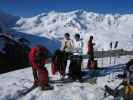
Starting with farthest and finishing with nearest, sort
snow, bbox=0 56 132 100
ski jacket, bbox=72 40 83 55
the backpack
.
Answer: ski jacket, bbox=72 40 83 55
the backpack
snow, bbox=0 56 132 100

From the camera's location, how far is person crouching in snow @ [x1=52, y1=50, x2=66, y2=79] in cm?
1605

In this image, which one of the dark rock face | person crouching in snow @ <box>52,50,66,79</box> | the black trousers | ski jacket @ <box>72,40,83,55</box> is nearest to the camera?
person crouching in snow @ <box>52,50,66,79</box>

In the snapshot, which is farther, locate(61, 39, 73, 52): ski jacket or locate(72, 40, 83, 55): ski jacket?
locate(72, 40, 83, 55): ski jacket

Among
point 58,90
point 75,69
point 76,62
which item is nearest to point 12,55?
point 76,62

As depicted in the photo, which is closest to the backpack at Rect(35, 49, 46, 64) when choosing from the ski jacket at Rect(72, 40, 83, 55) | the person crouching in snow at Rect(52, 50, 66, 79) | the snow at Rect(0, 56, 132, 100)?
the snow at Rect(0, 56, 132, 100)

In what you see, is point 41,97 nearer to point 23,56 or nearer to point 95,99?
point 95,99

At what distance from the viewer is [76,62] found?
1642 cm

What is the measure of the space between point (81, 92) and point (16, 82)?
10.8ft

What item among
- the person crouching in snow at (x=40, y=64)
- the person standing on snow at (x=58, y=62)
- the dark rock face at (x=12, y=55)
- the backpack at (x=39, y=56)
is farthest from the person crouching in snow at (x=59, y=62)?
the dark rock face at (x=12, y=55)

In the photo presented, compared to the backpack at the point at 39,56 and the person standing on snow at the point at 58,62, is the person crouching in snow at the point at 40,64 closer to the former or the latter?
the backpack at the point at 39,56

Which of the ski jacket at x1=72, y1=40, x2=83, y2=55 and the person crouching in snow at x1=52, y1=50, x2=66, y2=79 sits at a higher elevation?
the ski jacket at x1=72, y1=40, x2=83, y2=55

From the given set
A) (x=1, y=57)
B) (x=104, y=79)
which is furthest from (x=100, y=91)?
(x=1, y=57)

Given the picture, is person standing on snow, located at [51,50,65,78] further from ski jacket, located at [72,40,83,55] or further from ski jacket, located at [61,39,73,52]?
ski jacket, located at [72,40,83,55]

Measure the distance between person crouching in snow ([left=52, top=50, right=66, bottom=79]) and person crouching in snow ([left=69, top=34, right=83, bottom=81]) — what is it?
0.41 meters
